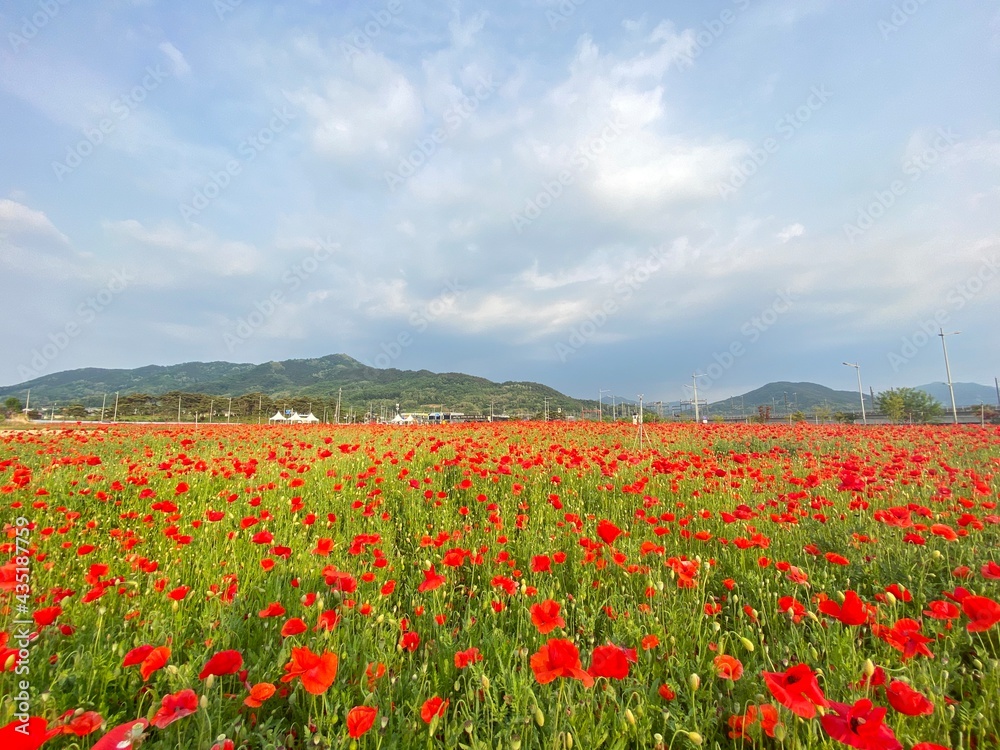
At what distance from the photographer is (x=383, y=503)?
16.2 feet

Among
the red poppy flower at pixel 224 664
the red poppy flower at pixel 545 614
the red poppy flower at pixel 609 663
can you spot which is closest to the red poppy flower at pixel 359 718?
the red poppy flower at pixel 224 664

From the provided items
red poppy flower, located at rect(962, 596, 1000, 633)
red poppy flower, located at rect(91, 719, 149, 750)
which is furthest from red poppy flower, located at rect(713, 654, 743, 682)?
red poppy flower, located at rect(91, 719, 149, 750)

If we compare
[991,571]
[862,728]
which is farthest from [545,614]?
[991,571]

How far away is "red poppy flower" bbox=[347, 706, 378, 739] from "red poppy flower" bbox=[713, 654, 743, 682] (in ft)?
4.27

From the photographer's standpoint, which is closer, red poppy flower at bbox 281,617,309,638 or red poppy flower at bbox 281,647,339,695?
red poppy flower at bbox 281,647,339,695

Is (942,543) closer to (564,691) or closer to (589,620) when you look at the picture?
(589,620)

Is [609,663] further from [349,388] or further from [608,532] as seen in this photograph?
[349,388]

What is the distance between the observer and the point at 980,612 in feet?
5.18

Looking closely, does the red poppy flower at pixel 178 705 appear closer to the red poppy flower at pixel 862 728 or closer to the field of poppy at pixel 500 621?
the field of poppy at pixel 500 621

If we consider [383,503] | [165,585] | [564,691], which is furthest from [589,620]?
[383,503]

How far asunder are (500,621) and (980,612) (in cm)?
224

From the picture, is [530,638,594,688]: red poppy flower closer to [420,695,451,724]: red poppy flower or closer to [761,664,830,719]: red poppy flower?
[420,695,451,724]: red poppy flower

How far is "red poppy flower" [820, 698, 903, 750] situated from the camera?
3.53 ft

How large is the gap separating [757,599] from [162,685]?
3525 millimetres
